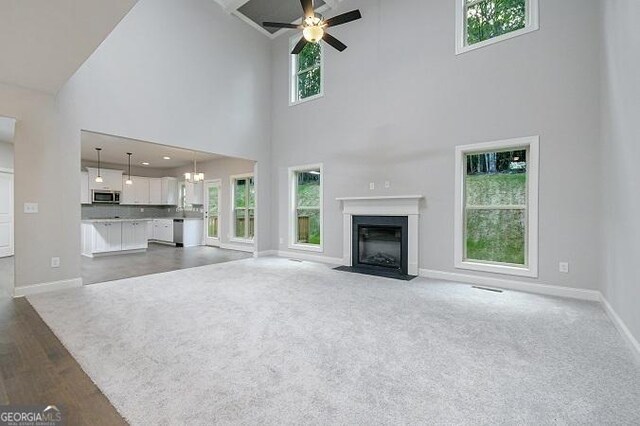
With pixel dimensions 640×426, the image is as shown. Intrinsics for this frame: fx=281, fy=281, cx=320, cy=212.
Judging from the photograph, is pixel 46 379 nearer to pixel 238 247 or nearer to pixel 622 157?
pixel 622 157

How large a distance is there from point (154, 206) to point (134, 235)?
9.91 feet

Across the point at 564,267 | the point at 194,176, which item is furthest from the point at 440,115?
the point at 194,176

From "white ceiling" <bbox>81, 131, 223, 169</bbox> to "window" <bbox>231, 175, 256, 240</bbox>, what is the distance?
1.12 meters

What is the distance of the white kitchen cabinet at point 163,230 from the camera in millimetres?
9070

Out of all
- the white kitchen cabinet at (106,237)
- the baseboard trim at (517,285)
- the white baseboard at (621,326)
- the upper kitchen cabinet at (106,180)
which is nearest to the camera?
the white baseboard at (621,326)

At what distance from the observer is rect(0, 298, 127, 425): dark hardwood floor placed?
4.86 feet

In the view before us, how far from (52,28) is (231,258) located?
16.4 feet

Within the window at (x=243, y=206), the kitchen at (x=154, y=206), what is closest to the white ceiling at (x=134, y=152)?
the kitchen at (x=154, y=206)

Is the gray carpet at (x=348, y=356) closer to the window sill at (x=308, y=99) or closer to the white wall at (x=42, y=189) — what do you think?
the white wall at (x=42, y=189)

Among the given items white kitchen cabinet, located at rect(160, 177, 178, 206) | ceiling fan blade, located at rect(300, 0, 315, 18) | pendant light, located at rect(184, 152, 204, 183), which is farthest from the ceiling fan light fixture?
white kitchen cabinet, located at rect(160, 177, 178, 206)

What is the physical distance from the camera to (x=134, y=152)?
7.33 metres

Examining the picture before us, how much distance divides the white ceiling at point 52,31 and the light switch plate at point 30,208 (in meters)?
1.53

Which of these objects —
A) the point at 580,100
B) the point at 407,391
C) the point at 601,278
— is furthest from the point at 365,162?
the point at 407,391

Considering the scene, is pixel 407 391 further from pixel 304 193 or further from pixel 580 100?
pixel 304 193
